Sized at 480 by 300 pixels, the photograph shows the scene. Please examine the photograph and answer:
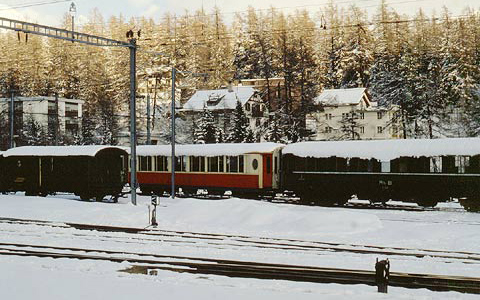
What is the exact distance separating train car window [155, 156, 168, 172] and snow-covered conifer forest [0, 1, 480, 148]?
20989mm

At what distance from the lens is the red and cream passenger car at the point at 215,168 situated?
3105 centimetres

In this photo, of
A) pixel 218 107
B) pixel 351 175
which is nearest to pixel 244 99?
pixel 218 107

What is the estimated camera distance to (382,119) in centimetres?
7044

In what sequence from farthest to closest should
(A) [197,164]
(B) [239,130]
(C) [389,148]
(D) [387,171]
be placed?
(B) [239,130], (A) [197,164], (C) [389,148], (D) [387,171]

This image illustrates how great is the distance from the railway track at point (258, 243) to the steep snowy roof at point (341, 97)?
168ft

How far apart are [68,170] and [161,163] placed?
7038mm

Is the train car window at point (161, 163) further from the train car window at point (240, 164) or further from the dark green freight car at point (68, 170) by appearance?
the train car window at point (240, 164)

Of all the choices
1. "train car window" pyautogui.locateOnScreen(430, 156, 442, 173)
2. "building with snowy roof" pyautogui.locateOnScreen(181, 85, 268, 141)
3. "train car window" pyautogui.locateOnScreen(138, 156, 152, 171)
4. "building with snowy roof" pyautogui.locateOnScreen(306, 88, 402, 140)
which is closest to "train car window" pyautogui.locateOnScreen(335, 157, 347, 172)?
"train car window" pyautogui.locateOnScreen(430, 156, 442, 173)

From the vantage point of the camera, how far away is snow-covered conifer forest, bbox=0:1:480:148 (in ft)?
196

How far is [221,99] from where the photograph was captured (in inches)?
2788

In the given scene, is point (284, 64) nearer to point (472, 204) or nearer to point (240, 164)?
point (240, 164)

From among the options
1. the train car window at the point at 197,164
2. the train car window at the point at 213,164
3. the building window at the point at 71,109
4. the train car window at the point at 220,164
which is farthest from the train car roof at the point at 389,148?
the building window at the point at 71,109

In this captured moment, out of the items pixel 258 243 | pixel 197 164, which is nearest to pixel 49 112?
pixel 197 164

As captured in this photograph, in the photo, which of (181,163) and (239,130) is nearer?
(181,163)
